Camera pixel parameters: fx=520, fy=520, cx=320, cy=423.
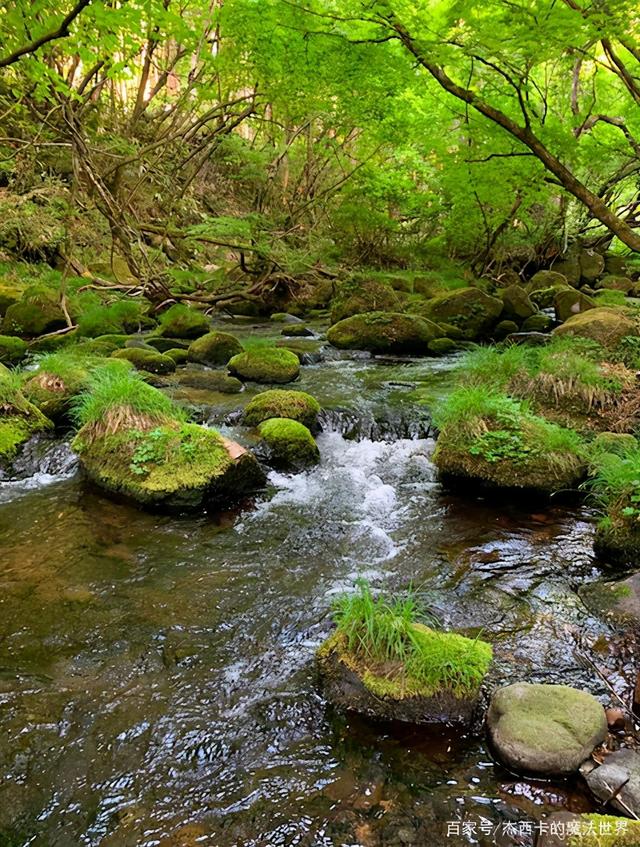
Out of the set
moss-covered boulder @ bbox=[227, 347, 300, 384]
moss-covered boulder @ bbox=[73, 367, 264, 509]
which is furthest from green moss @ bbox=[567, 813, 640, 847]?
moss-covered boulder @ bbox=[227, 347, 300, 384]

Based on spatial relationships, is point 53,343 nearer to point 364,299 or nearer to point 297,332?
point 297,332

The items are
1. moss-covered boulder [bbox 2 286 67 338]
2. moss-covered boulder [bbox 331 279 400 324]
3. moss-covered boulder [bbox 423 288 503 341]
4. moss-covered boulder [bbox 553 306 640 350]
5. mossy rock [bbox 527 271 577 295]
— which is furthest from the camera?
mossy rock [bbox 527 271 577 295]

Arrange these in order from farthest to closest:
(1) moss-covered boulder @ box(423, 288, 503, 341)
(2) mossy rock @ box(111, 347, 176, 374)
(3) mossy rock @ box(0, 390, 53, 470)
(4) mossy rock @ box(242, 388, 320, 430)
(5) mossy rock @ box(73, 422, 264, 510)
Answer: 1. (1) moss-covered boulder @ box(423, 288, 503, 341)
2. (2) mossy rock @ box(111, 347, 176, 374)
3. (4) mossy rock @ box(242, 388, 320, 430)
4. (3) mossy rock @ box(0, 390, 53, 470)
5. (5) mossy rock @ box(73, 422, 264, 510)

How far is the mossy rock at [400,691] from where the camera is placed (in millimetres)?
2801

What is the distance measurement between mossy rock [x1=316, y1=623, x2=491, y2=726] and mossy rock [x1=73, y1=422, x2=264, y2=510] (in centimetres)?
275

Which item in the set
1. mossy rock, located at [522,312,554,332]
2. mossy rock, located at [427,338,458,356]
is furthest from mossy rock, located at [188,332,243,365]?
mossy rock, located at [522,312,554,332]

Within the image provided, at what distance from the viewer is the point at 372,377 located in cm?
996

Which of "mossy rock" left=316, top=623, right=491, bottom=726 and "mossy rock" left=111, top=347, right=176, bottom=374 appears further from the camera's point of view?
"mossy rock" left=111, top=347, right=176, bottom=374

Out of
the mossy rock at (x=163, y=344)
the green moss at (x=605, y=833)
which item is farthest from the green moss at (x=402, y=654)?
the mossy rock at (x=163, y=344)

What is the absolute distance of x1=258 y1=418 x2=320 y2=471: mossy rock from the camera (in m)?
6.44

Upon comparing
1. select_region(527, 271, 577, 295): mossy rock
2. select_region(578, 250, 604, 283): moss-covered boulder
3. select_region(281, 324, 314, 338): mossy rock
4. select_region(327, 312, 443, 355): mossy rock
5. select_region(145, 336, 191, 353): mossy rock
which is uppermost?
select_region(578, 250, 604, 283): moss-covered boulder

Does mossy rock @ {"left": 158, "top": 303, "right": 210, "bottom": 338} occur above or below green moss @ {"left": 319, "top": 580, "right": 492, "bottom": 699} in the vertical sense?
above

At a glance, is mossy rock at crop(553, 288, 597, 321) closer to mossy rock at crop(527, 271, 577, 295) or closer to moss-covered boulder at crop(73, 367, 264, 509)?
mossy rock at crop(527, 271, 577, 295)

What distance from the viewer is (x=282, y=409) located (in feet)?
23.7
